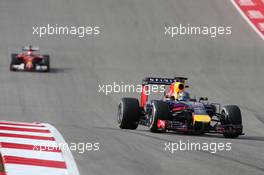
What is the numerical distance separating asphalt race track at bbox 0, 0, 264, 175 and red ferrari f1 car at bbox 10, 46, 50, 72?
0.44 m

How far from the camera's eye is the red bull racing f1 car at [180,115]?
14281 millimetres

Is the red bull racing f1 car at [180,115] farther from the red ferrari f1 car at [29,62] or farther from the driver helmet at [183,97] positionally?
the red ferrari f1 car at [29,62]

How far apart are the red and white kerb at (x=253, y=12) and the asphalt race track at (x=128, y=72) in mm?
327

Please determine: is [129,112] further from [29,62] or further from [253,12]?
[253,12]

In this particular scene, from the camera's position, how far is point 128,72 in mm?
27094

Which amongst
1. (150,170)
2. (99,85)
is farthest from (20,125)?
(99,85)

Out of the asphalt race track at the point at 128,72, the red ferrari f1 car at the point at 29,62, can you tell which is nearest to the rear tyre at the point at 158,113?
the asphalt race track at the point at 128,72

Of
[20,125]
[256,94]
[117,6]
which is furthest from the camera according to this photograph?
[117,6]

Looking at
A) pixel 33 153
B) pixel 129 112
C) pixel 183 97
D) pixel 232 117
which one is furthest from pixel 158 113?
pixel 33 153

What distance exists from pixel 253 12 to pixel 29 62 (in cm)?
1241

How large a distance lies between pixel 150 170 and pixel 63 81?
1628cm

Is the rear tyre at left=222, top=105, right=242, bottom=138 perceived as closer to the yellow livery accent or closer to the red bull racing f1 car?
the red bull racing f1 car

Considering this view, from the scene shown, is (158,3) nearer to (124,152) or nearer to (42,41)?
(42,41)

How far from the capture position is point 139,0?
120ft
